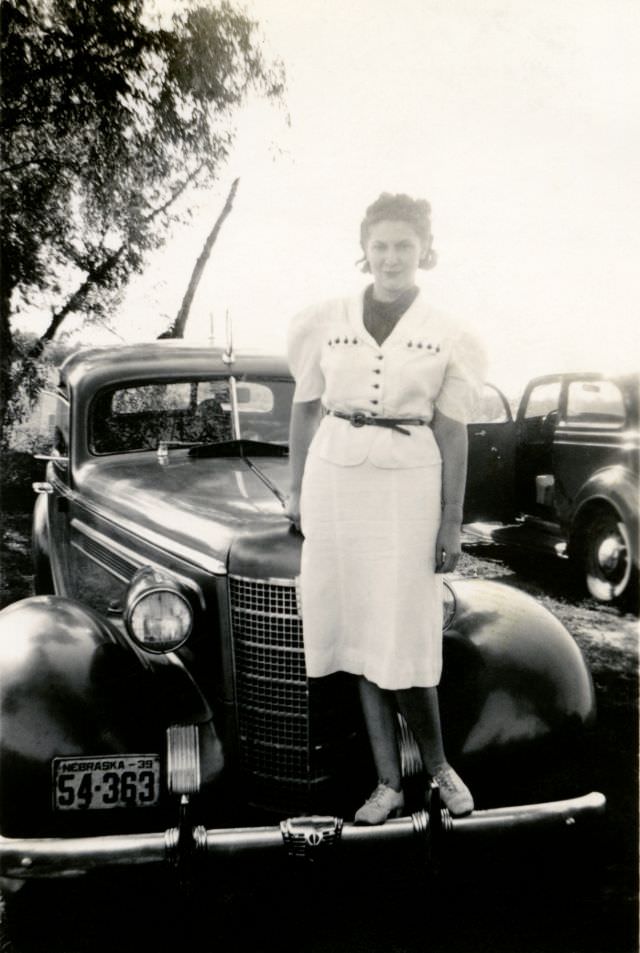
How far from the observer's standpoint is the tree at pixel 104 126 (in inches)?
104

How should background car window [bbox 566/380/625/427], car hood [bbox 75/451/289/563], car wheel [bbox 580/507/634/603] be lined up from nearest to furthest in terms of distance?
car hood [bbox 75/451/289/563]
car wheel [bbox 580/507/634/603]
background car window [bbox 566/380/625/427]

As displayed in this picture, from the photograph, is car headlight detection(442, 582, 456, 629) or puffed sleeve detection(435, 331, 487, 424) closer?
puffed sleeve detection(435, 331, 487, 424)

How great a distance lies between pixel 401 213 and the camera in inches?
79.2

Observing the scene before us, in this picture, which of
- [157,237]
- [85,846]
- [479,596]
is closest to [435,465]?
[479,596]

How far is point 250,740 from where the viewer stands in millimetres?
2270

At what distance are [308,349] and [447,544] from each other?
2.12ft

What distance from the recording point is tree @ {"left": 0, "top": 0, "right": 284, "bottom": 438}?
8.66 feet

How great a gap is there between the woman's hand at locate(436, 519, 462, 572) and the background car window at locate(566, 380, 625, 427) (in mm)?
1820

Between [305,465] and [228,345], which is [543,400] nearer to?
[228,345]

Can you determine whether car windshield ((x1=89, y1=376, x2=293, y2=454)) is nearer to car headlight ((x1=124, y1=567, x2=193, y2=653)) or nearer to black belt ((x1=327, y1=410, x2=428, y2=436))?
car headlight ((x1=124, y1=567, x2=193, y2=653))

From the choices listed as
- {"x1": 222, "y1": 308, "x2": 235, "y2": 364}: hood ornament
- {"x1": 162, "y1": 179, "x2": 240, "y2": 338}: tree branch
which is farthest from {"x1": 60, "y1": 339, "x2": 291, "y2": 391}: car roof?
{"x1": 162, "y1": 179, "x2": 240, "y2": 338}: tree branch

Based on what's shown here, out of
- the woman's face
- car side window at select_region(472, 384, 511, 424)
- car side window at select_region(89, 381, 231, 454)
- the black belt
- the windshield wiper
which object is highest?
the woman's face

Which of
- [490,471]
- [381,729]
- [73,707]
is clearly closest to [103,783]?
[73,707]

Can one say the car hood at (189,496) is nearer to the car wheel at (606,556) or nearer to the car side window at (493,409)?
the car wheel at (606,556)
